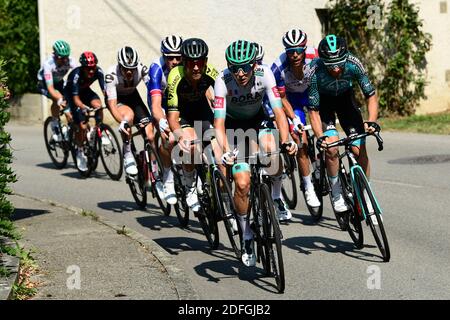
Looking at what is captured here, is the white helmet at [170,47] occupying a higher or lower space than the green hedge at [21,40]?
lower

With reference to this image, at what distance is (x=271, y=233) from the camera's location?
8.21 meters

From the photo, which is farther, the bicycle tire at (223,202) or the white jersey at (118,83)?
the white jersey at (118,83)

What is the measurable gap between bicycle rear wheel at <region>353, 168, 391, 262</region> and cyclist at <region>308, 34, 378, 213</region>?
0.47m

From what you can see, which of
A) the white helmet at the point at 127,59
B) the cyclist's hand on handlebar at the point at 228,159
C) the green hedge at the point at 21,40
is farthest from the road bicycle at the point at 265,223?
the green hedge at the point at 21,40

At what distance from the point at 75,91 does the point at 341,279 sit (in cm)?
802

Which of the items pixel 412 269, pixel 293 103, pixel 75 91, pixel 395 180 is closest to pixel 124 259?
pixel 412 269

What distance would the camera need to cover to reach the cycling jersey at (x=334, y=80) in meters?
9.65

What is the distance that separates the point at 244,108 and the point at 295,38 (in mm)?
2111

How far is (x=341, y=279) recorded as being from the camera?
8469 millimetres

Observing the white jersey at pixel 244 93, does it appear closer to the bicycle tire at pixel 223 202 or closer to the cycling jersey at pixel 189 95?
the bicycle tire at pixel 223 202

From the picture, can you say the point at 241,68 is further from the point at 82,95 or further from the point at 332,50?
the point at 82,95

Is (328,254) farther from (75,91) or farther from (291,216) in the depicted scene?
(75,91)

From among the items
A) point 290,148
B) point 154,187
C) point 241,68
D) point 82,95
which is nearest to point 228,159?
point 290,148

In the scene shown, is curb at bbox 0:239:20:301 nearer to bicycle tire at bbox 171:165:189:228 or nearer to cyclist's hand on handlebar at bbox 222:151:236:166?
cyclist's hand on handlebar at bbox 222:151:236:166
